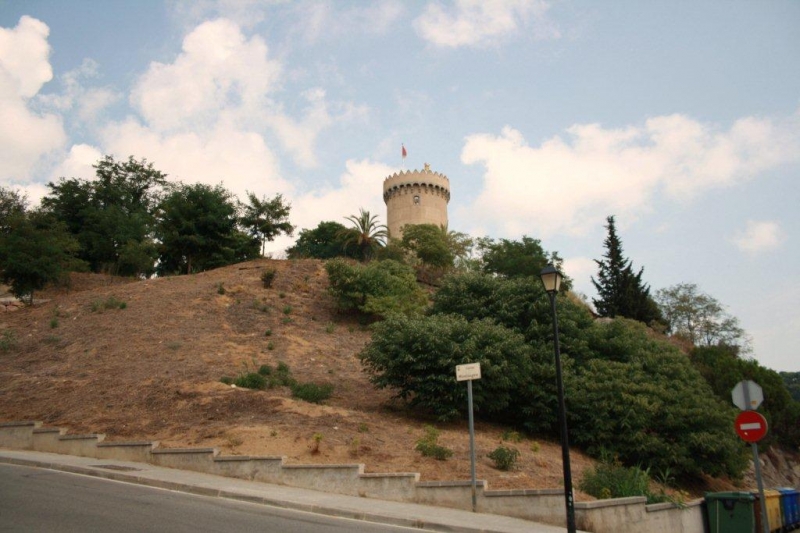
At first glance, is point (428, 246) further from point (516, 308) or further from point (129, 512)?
point (129, 512)

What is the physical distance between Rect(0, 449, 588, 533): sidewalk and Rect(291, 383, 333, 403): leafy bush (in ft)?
19.6

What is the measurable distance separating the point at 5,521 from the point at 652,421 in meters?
18.8

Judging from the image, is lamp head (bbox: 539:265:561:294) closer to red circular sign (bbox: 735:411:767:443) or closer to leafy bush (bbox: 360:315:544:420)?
red circular sign (bbox: 735:411:767:443)

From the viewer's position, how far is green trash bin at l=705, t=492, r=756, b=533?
1405cm

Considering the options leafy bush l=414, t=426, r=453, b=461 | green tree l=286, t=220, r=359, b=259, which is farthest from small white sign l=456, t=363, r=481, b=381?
green tree l=286, t=220, r=359, b=259

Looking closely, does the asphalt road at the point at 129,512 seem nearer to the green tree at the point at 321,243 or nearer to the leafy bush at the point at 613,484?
the leafy bush at the point at 613,484

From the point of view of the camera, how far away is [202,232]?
4612 centimetres

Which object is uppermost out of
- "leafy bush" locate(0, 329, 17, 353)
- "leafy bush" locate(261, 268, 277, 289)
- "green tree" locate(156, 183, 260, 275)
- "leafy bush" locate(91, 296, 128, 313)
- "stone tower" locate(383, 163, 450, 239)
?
"stone tower" locate(383, 163, 450, 239)

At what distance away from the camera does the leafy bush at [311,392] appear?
20.3 meters

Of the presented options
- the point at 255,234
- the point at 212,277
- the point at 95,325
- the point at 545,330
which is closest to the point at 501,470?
the point at 545,330

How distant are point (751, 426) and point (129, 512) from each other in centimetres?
1111

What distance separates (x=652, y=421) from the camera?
2019 cm

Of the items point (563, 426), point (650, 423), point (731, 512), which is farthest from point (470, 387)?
point (650, 423)

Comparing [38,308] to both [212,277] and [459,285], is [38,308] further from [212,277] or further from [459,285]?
[459,285]
